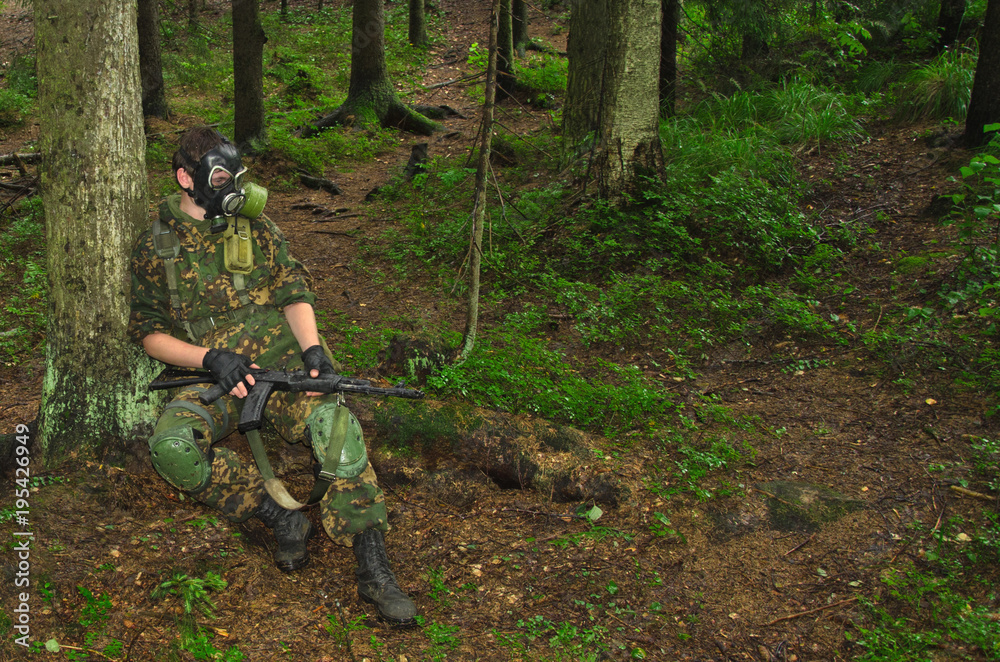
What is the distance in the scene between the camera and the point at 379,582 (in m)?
3.40

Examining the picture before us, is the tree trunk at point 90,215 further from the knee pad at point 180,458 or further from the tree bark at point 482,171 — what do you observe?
the tree bark at point 482,171

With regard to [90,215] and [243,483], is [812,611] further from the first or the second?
[90,215]

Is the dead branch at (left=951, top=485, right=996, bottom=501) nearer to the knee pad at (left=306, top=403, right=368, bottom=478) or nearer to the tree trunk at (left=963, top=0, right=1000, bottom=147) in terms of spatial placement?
the knee pad at (left=306, top=403, right=368, bottom=478)

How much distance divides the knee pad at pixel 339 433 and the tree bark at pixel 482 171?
1.51 meters

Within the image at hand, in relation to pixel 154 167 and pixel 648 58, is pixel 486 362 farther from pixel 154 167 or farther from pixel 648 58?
pixel 154 167

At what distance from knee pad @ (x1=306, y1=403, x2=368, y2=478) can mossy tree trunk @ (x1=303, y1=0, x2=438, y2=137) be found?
10318mm

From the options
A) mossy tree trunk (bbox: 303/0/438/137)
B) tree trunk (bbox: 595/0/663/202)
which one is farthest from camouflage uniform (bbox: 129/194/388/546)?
mossy tree trunk (bbox: 303/0/438/137)

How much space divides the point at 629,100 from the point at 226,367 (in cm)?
514

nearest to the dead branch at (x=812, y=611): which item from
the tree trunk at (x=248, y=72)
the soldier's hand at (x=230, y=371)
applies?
the soldier's hand at (x=230, y=371)

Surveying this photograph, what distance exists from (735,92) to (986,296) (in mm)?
5846

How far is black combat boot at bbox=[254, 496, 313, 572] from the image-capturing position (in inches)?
142

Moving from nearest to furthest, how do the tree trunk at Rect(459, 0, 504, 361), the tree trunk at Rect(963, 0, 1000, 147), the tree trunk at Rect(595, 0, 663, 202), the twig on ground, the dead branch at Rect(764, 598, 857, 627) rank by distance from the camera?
1. the dead branch at Rect(764, 598, 857, 627)
2. the twig on ground
3. the tree trunk at Rect(459, 0, 504, 361)
4. the tree trunk at Rect(595, 0, 663, 202)
5. the tree trunk at Rect(963, 0, 1000, 147)

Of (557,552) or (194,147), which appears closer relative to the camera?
(194,147)

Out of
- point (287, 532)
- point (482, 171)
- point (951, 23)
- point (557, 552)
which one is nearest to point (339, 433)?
point (287, 532)
